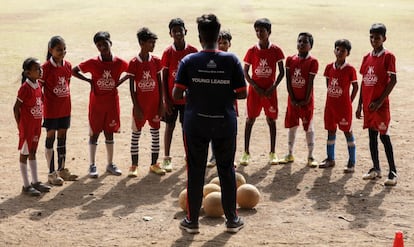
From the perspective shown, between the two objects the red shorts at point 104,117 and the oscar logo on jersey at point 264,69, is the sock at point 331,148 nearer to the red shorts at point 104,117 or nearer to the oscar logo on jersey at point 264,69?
the oscar logo on jersey at point 264,69

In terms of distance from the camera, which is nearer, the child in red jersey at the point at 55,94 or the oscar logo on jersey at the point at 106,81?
the child in red jersey at the point at 55,94

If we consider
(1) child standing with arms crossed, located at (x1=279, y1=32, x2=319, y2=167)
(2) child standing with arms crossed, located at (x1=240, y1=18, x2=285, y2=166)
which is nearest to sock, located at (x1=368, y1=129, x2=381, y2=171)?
(1) child standing with arms crossed, located at (x1=279, y1=32, x2=319, y2=167)

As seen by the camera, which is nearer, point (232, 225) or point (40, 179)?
point (232, 225)

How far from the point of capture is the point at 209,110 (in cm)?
716

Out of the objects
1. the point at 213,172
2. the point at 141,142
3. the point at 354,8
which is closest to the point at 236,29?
the point at 354,8

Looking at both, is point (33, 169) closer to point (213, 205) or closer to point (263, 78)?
point (213, 205)

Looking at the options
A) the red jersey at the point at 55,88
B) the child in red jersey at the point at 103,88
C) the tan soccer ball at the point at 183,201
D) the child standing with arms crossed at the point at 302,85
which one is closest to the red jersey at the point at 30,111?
the red jersey at the point at 55,88

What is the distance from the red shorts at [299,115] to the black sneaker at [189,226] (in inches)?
128

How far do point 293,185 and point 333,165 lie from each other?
1.09 metres

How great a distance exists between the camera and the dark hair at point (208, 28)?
7.05 m

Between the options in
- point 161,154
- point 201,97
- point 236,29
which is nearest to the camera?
point 201,97

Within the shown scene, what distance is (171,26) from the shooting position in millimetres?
9578

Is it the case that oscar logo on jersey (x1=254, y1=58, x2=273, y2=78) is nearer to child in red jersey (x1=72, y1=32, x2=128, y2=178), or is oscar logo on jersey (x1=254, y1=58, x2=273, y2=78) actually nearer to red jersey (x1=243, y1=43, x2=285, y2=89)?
red jersey (x1=243, y1=43, x2=285, y2=89)

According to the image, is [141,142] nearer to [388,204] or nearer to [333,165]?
[333,165]
